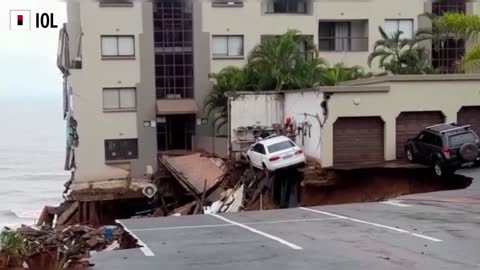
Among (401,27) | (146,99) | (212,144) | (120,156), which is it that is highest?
(401,27)

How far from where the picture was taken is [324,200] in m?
33.1

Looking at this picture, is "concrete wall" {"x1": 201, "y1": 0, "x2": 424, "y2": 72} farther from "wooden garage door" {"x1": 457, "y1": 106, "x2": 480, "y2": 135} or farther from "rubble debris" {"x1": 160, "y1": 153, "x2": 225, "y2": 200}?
"wooden garage door" {"x1": 457, "y1": 106, "x2": 480, "y2": 135}

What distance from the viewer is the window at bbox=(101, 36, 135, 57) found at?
4722 centimetres

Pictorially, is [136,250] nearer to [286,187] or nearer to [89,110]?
[286,187]

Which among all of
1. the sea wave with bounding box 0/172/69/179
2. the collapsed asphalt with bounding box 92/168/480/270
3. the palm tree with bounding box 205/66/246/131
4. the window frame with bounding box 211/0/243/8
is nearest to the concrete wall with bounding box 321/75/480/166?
the palm tree with bounding box 205/66/246/131

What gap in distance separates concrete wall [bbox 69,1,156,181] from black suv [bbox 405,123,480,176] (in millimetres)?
21452

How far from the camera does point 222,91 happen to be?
46344mm

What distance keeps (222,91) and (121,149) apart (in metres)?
7.52

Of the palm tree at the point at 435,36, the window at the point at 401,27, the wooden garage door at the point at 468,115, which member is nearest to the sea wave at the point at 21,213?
the window at the point at 401,27

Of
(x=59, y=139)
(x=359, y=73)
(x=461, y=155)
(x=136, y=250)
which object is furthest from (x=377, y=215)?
(x=59, y=139)

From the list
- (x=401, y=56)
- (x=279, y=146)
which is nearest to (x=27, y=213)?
(x=401, y=56)

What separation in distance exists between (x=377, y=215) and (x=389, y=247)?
17.2ft

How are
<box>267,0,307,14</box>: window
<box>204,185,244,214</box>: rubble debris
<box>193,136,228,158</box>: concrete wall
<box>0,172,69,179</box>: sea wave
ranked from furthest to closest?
<box>0,172,69,179</box>: sea wave, <box>267,0,307,14</box>: window, <box>193,136,228,158</box>: concrete wall, <box>204,185,244,214</box>: rubble debris

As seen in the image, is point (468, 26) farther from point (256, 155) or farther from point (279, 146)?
point (256, 155)
